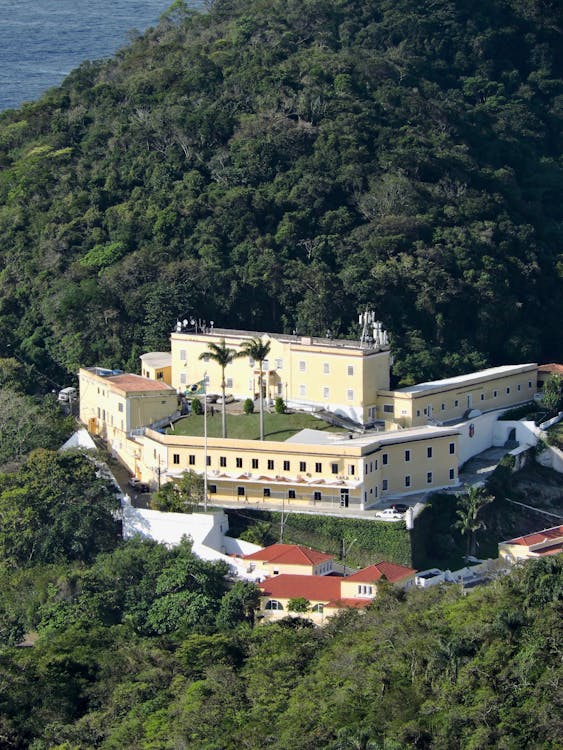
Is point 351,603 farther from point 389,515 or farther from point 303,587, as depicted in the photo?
point 389,515

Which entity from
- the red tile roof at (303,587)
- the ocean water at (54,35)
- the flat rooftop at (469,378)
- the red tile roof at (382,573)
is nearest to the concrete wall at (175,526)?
the red tile roof at (303,587)

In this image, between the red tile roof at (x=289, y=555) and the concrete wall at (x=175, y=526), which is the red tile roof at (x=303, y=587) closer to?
the red tile roof at (x=289, y=555)

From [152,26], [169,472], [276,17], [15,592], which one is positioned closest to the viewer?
[15,592]

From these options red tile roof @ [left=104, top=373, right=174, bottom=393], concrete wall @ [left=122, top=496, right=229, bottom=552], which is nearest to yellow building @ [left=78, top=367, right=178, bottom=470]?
red tile roof @ [left=104, top=373, right=174, bottom=393]

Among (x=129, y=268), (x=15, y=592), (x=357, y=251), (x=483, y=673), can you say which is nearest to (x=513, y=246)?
(x=357, y=251)

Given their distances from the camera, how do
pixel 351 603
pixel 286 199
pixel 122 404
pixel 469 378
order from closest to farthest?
pixel 351 603 < pixel 122 404 < pixel 469 378 < pixel 286 199

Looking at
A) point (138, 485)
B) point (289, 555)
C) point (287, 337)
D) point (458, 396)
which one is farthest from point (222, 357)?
point (458, 396)

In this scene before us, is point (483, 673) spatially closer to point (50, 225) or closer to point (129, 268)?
point (129, 268)
